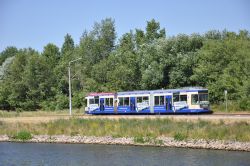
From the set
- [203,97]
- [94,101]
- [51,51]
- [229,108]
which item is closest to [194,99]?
[203,97]

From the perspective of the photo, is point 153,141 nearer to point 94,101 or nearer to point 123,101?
point 123,101

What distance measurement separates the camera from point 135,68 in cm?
8106

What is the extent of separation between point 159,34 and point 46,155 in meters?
65.9

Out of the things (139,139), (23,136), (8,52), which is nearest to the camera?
(139,139)

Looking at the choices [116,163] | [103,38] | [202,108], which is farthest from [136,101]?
[103,38]

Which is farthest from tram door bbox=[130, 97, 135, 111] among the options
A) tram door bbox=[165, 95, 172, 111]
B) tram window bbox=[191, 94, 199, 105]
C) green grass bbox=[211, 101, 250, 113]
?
green grass bbox=[211, 101, 250, 113]

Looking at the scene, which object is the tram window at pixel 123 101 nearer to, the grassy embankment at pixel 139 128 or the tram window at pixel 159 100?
the tram window at pixel 159 100

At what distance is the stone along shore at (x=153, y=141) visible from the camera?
3566cm

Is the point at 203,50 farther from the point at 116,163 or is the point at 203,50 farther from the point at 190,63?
the point at 116,163

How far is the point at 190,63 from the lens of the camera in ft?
238

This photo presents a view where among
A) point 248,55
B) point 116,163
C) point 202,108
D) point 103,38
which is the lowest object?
point 116,163

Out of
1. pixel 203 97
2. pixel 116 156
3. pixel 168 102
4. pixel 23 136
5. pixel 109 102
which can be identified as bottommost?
pixel 116 156

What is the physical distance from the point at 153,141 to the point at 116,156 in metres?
6.72

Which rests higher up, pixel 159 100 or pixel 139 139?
pixel 159 100
